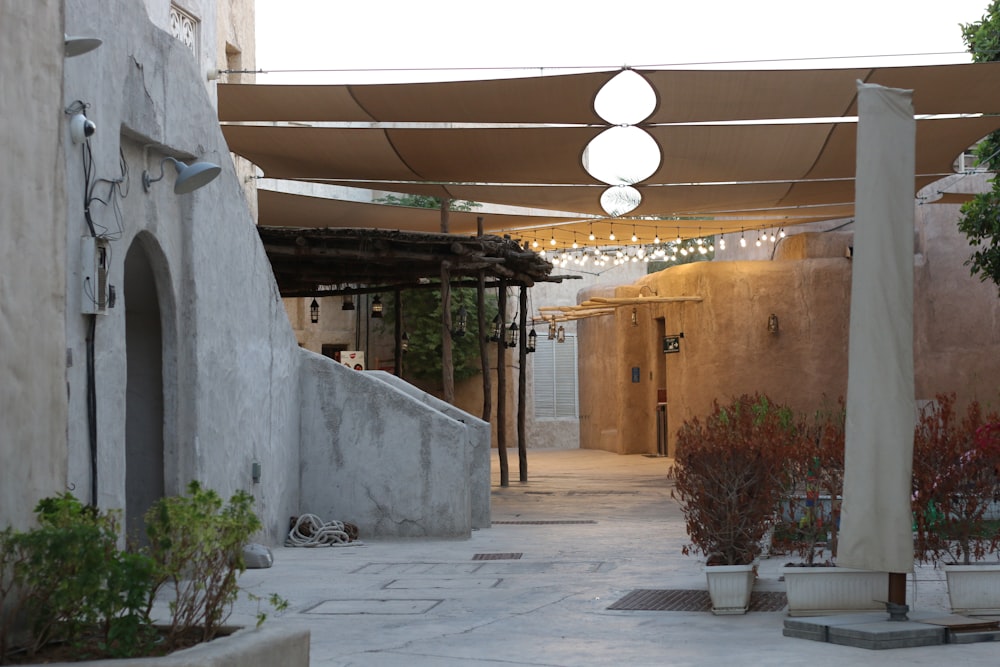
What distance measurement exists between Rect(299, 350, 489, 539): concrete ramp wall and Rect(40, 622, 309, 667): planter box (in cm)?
707

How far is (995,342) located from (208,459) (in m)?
15.9

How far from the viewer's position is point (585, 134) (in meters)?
13.6

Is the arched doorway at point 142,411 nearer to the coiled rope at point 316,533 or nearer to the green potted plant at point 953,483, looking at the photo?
the coiled rope at point 316,533

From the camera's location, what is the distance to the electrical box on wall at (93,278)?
22.1 feet

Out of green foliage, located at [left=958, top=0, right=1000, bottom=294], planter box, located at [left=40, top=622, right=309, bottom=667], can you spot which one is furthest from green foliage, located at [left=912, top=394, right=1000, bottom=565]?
green foliage, located at [left=958, top=0, right=1000, bottom=294]

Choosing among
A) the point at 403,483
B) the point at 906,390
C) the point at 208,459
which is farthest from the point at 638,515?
the point at 906,390

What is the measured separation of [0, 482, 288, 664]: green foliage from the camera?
3.85 metres

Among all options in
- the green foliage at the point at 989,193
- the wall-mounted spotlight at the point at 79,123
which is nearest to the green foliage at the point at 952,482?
the wall-mounted spotlight at the point at 79,123

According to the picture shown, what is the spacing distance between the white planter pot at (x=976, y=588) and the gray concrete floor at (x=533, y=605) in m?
0.31

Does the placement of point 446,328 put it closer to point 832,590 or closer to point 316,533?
point 316,533

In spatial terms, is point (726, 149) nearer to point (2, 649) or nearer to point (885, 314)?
point (885, 314)

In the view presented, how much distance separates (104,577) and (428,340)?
25.4 m

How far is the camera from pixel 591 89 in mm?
12109

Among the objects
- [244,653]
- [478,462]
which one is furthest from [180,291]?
[478,462]
